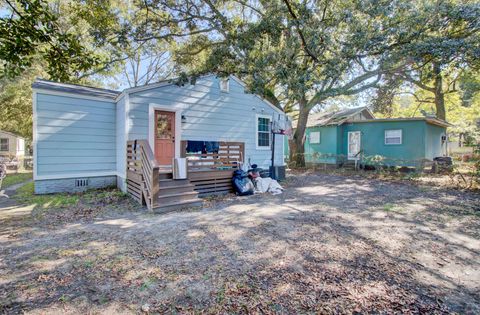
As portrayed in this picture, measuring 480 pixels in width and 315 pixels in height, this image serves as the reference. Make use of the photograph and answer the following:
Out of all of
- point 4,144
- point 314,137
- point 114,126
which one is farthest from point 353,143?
point 4,144

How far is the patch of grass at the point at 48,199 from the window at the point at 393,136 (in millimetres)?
14853

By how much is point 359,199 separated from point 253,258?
15.8 feet

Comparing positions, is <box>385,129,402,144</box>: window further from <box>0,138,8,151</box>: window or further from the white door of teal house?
<box>0,138,8,151</box>: window

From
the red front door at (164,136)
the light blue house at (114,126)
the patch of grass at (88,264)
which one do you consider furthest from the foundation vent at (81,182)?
the patch of grass at (88,264)

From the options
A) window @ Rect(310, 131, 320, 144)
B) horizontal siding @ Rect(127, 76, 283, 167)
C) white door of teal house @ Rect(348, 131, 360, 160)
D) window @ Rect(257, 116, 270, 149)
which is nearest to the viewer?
horizontal siding @ Rect(127, 76, 283, 167)

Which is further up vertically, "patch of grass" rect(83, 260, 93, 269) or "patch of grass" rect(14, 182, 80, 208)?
"patch of grass" rect(14, 182, 80, 208)

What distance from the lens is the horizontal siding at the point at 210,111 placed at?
743 cm

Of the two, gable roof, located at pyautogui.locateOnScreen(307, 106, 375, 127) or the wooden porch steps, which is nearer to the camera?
the wooden porch steps

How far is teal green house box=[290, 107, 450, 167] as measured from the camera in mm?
12844

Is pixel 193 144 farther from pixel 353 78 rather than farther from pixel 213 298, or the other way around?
pixel 353 78

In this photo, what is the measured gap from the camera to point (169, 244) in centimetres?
360

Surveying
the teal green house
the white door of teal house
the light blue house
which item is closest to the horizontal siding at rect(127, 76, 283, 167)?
Answer: the light blue house

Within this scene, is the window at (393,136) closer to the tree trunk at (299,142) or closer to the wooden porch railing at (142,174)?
the tree trunk at (299,142)

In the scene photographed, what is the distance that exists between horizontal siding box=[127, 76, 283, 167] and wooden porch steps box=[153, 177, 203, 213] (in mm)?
2163
